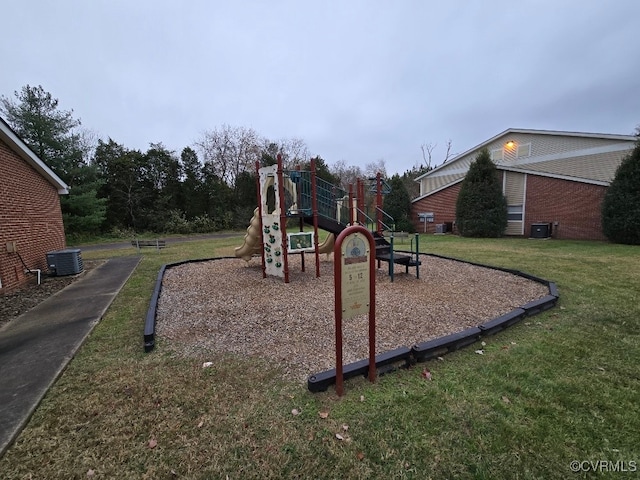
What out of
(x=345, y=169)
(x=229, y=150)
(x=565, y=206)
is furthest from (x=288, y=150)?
(x=565, y=206)

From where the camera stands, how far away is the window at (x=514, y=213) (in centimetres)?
1644

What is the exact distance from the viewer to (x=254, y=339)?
387cm

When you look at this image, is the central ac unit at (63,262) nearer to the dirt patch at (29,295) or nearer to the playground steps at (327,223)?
the dirt patch at (29,295)

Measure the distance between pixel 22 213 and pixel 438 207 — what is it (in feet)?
66.4

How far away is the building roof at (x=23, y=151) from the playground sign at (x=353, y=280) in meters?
9.18

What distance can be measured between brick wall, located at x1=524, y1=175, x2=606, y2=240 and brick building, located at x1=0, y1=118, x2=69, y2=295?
21.3m

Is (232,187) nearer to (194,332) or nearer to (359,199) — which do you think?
(359,199)

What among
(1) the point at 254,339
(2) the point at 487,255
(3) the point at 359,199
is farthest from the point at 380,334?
(2) the point at 487,255

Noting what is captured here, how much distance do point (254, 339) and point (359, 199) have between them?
527 centimetres

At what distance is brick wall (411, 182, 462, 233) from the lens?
18.8 meters

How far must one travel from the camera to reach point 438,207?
19641 millimetres

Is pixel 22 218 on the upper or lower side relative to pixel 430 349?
upper

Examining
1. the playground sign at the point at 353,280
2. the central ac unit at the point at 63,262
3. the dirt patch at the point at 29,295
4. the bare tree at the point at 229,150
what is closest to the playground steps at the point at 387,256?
the playground sign at the point at 353,280

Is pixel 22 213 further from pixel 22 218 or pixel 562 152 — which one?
pixel 562 152
